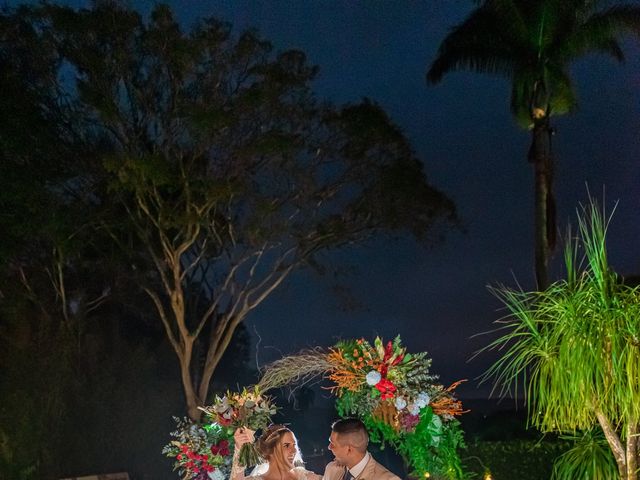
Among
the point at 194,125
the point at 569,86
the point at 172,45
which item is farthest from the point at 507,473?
the point at 172,45

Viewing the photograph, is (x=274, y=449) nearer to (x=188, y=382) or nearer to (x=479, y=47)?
(x=479, y=47)

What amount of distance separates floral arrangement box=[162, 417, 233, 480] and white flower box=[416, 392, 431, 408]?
2416mm

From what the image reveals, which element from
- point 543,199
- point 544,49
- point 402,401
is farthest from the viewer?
point 544,49

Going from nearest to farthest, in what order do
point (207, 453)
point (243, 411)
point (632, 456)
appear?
point (632, 456)
point (243, 411)
point (207, 453)

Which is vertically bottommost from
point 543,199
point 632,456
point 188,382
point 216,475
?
point 632,456

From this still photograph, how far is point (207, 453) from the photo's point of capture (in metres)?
10.4

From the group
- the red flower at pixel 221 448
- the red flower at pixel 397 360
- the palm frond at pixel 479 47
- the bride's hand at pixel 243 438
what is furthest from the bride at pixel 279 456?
the palm frond at pixel 479 47

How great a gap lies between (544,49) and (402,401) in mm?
12718

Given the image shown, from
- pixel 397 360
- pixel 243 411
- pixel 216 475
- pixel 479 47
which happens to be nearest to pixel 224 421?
pixel 243 411

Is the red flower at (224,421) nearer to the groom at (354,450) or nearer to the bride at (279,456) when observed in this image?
the bride at (279,456)

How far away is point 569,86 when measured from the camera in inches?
777

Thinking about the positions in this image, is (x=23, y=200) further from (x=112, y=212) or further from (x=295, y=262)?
(x=295, y=262)

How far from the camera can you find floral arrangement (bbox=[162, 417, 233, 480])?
1041cm

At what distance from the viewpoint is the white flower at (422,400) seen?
29.8 feet
